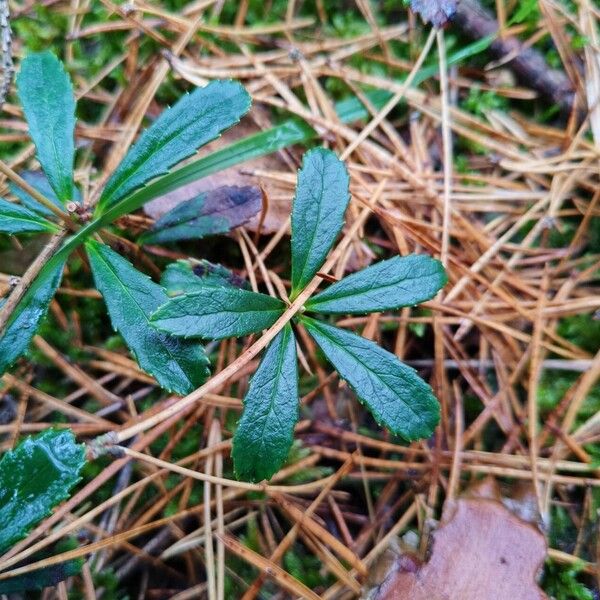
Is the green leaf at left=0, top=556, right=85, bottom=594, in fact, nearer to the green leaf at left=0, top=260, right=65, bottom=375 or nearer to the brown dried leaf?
the green leaf at left=0, top=260, right=65, bottom=375

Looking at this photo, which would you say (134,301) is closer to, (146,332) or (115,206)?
(146,332)

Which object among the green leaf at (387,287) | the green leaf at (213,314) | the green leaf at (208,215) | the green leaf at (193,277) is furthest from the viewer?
the green leaf at (208,215)

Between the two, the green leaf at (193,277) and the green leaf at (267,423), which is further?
the green leaf at (193,277)

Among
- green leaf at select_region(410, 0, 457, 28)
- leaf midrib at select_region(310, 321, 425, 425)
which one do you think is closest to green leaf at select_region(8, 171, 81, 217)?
leaf midrib at select_region(310, 321, 425, 425)

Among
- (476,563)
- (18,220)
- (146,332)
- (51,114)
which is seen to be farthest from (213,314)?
(476,563)

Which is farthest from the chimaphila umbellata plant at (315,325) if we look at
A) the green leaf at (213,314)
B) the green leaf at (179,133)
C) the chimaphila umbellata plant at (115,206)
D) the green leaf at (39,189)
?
the green leaf at (39,189)

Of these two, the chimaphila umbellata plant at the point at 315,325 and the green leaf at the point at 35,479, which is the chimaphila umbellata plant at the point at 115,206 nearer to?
the chimaphila umbellata plant at the point at 315,325
